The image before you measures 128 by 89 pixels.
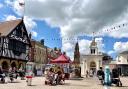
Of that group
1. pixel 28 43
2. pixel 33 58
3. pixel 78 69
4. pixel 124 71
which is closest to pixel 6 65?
pixel 28 43

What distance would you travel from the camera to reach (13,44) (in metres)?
50.0

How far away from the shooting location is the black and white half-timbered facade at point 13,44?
47647 mm

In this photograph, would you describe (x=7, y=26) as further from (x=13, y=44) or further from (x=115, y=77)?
(x=115, y=77)

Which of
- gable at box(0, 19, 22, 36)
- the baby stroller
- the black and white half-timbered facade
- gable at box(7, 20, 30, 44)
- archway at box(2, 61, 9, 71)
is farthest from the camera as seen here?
gable at box(7, 20, 30, 44)

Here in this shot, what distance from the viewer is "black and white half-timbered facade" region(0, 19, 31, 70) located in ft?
156

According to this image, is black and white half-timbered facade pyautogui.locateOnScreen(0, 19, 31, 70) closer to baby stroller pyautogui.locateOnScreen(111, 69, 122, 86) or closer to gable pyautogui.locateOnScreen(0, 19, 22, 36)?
gable pyautogui.locateOnScreen(0, 19, 22, 36)

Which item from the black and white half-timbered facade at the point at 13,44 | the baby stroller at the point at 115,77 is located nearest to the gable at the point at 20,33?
the black and white half-timbered facade at the point at 13,44

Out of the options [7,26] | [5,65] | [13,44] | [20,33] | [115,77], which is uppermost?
[7,26]

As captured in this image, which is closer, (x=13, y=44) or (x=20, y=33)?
(x=13, y=44)

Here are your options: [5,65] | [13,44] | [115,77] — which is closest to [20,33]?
[13,44]

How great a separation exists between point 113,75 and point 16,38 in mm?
29503

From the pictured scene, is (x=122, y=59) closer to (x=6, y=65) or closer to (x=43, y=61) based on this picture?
(x=43, y=61)

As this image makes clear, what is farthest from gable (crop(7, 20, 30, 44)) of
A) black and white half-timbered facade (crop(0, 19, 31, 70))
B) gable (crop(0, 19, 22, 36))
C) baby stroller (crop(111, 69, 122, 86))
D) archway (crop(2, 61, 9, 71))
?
baby stroller (crop(111, 69, 122, 86))

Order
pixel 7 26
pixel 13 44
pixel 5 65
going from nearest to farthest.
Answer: pixel 5 65 → pixel 13 44 → pixel 7 26
